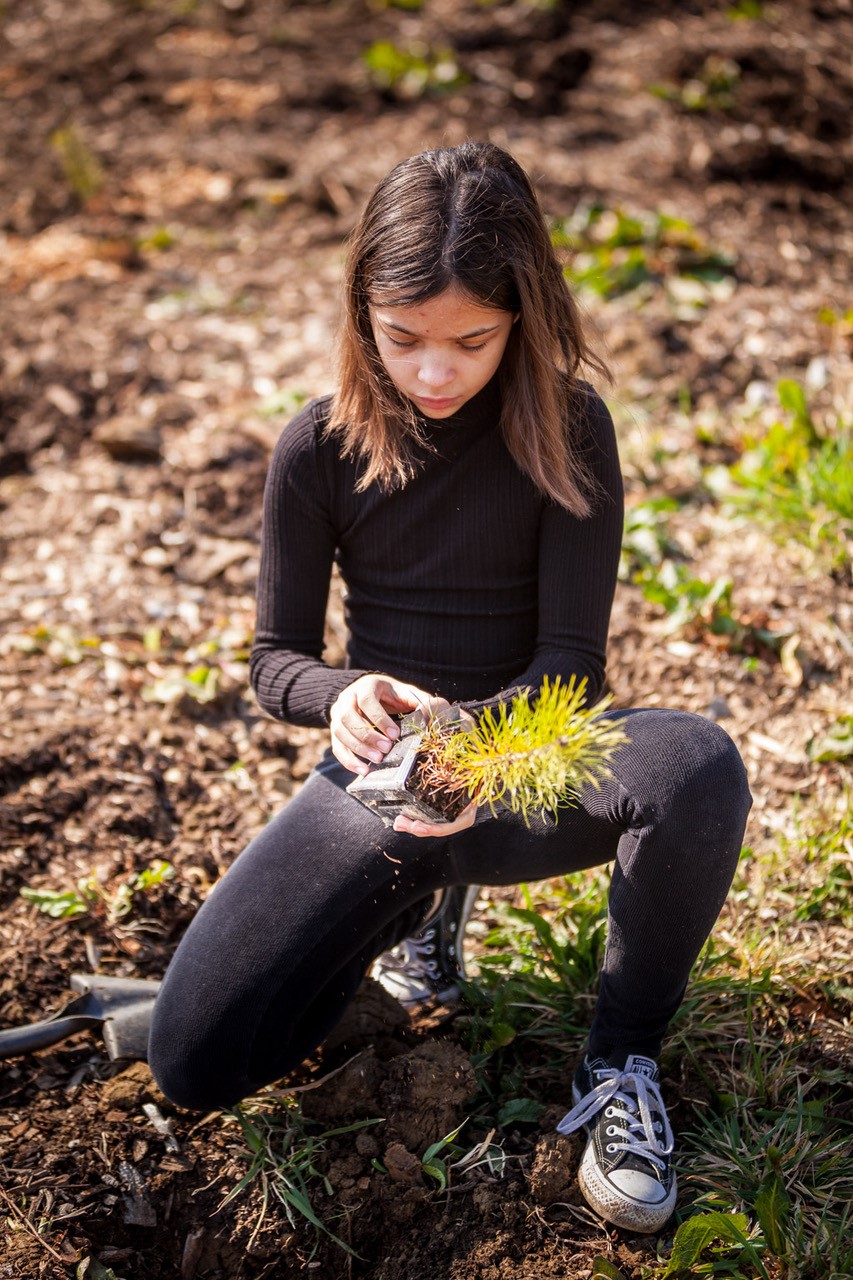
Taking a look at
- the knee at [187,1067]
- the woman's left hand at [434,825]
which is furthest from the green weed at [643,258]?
the knee at [187,1067]

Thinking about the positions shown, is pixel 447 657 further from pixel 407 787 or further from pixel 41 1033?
pixel 41 1033

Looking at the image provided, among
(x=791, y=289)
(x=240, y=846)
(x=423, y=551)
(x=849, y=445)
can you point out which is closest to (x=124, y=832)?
(x=240, y=846)

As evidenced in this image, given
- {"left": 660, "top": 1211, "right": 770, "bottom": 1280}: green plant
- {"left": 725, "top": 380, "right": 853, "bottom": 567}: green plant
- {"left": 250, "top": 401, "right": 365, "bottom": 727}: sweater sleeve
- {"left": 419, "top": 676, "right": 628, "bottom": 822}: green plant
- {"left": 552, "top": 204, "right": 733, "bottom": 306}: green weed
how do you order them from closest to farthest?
{"left": 419, "top": 676, "right": 628, "bottom": 822}: green plant
{"left": 660, "top": 1211, "right": 770, "bottom": 1280}: green plant
{"left": 250, "top": 401, "right": 365, "bottom": 727}: sweater sleeve
{"left": 725, "top": 380, "right": 853, "bottom": 567}: green plant
{"left": 552, "top": 204, "right": 733, "bottom": 306}: green weed

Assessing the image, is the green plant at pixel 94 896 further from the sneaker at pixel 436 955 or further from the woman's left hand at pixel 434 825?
the woman's left hand at pixel 434 825

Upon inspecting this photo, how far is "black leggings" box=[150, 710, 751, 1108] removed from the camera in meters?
1.60

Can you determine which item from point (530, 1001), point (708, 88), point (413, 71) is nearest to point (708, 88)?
point (708, 88)

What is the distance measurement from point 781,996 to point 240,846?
1208 millimetres

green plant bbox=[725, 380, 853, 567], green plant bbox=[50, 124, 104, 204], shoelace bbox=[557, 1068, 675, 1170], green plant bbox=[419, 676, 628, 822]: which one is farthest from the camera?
green plant bbox=[50, 124, 104, 204]

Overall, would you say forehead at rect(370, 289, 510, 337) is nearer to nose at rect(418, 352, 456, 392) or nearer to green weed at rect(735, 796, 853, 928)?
nose at rect(418, 352, 456, 392)

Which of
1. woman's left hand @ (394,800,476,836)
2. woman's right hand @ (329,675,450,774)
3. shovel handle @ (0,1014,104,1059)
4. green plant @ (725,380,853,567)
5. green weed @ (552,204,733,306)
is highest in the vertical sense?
woman's right hand @ (329,675,450,774)

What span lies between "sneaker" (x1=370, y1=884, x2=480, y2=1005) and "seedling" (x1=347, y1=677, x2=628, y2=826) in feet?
1.73

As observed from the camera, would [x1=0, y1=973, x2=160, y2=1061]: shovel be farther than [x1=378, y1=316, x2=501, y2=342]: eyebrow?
Yes

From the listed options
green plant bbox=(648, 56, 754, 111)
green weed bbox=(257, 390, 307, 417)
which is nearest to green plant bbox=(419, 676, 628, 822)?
green weed bbox=(257, 390, 307, 417)

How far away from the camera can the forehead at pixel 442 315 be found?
1.59 m
